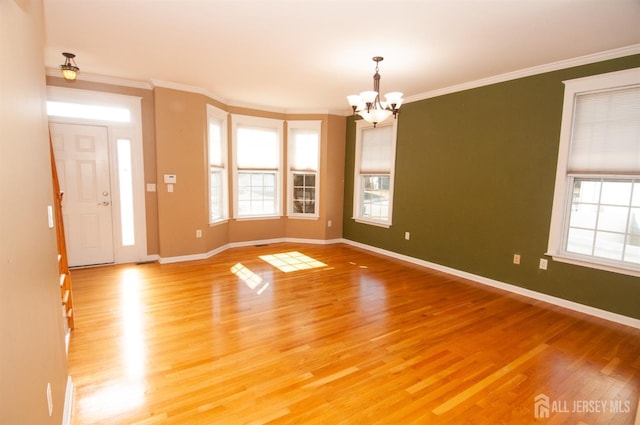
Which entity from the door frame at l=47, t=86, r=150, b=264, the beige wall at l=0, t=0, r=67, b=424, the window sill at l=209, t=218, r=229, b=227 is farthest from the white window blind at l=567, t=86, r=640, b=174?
the door frame at l=47, t=86, r=150, b=264

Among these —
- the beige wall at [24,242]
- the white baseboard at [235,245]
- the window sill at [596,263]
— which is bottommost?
the white baseboard at [235,245]

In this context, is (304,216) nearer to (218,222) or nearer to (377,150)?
(218,222)

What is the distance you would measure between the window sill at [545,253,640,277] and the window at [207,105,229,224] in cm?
496

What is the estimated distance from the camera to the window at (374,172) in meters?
5.63

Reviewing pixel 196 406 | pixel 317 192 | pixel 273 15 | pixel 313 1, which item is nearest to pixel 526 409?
pixel 196 406

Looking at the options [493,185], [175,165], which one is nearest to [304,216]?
[175,165]

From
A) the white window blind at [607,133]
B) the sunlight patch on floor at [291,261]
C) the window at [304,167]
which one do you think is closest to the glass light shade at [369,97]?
the white window blind at [607,133]

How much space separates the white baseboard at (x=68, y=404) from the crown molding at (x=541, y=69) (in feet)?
16.9

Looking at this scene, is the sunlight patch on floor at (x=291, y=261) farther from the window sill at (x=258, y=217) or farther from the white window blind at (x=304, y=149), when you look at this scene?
the white window blind at (x=304, y=149)

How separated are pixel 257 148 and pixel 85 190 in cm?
282

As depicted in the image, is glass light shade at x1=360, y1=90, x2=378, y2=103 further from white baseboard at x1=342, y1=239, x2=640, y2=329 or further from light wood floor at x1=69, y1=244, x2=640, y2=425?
white baseboard at x1=342, y1=239, x2=640, y2=329

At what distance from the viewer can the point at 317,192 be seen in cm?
646

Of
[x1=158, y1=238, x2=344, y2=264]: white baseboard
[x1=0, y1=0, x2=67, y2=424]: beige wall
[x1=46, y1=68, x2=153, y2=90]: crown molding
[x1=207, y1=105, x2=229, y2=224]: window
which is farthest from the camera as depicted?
[x1=207, y1=105, x2=229, y2=224]: window

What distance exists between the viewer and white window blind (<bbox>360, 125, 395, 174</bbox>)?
18.5 feet
